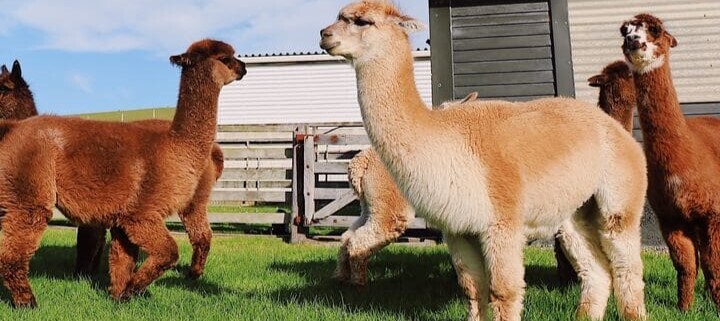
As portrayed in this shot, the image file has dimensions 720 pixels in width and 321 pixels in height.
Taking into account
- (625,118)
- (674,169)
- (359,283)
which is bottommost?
(359,283)

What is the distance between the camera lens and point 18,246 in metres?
4.49

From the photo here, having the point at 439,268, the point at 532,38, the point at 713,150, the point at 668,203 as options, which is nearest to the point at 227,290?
the point at 439,268

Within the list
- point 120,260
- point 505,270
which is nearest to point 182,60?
point 120,260

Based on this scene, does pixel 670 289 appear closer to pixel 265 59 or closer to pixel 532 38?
pixel 532 38

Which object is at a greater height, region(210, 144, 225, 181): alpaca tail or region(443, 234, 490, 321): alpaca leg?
region(210, 144, 225, 181): alpaca tail

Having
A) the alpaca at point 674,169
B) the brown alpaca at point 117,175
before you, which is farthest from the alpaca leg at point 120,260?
the alpaca at point 674,169

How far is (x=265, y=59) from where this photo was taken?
75.4 feet

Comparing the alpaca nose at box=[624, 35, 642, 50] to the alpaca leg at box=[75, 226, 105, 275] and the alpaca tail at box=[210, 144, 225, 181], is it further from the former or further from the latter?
the alpaca leg at box=[75, 226, 105, 275]

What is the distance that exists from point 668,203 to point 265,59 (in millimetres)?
19754

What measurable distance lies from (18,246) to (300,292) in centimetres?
220

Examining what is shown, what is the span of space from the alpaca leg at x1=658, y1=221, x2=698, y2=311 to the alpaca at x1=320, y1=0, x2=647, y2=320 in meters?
0.63

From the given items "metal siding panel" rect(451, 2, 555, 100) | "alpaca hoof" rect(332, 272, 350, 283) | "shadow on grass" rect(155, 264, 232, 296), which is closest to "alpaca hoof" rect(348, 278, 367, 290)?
"alpaca hoof" rect(332, 272, 350, 283)

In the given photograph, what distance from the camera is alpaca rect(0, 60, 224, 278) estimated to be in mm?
6309

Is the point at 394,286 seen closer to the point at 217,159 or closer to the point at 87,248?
the point at 217,159
